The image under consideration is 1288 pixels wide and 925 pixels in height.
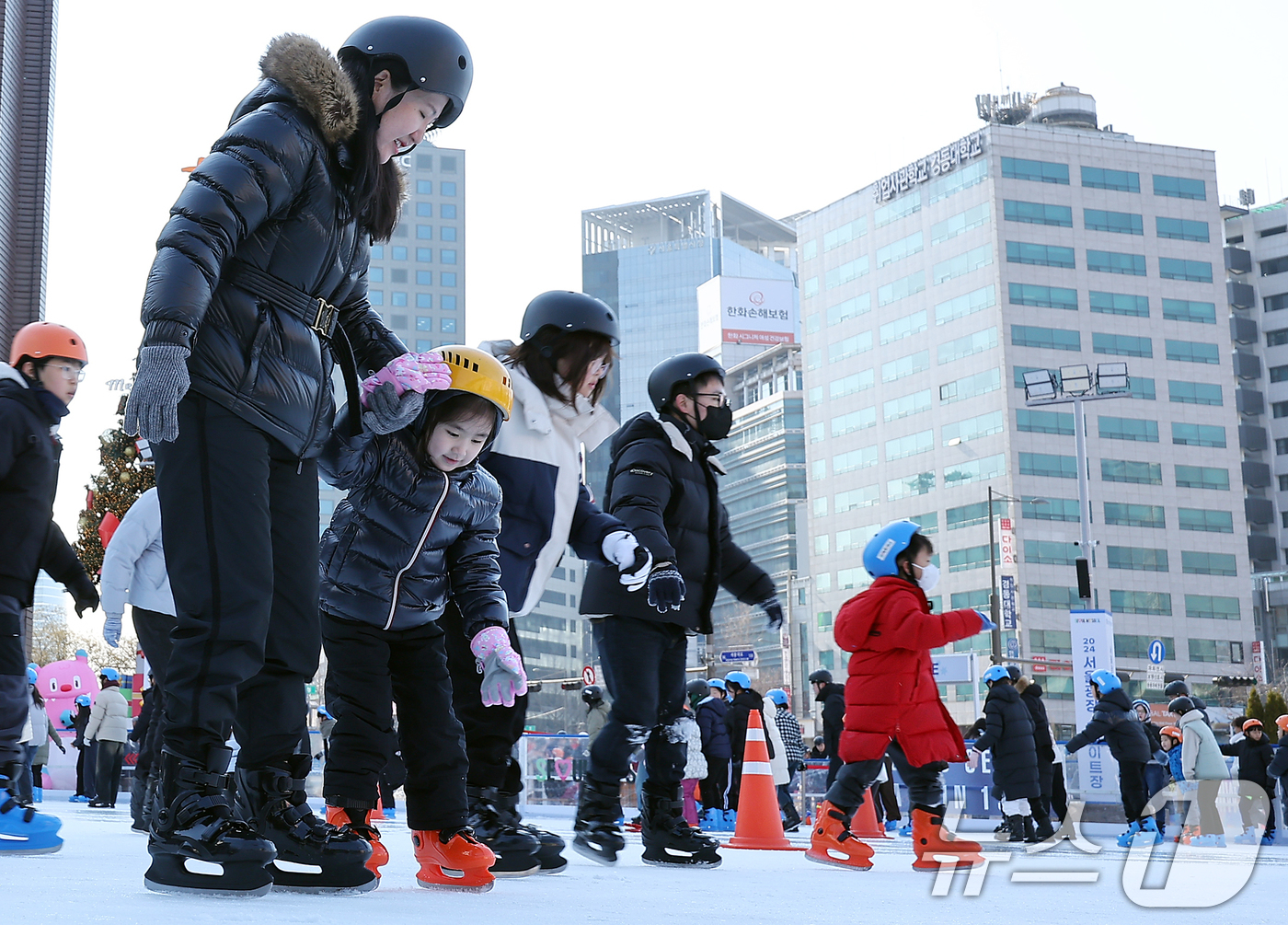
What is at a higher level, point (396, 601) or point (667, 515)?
point (667, 515)

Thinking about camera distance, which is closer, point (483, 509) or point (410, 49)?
point (410, 49)

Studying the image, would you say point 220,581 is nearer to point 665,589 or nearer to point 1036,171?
point 665,589

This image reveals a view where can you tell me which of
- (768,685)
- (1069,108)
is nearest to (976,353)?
(1069,108)

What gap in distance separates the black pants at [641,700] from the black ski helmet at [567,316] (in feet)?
3.72

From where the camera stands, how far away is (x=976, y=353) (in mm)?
77125

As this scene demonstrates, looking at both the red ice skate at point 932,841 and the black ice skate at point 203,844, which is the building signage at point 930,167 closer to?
the red ice skate at point 932,841

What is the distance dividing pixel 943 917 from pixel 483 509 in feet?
5.44

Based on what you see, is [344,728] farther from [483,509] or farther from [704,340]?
[704,340]

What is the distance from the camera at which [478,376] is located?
3600mm

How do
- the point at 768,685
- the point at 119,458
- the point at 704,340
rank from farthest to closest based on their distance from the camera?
the point at 704,340 → the point at 768,685 → the point at 119,458

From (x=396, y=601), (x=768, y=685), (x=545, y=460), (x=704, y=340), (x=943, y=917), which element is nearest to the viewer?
(x=943, y=917)

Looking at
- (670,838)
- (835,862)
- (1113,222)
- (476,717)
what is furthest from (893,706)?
(1113,222)

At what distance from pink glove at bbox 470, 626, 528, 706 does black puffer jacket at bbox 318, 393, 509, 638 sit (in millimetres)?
80

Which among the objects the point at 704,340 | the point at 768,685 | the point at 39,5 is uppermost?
the point at 704,340
